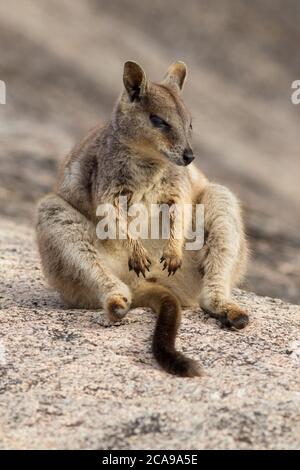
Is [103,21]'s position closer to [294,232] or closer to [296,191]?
[296,191]

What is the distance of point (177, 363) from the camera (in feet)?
18.5

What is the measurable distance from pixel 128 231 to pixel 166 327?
1063 millimetres

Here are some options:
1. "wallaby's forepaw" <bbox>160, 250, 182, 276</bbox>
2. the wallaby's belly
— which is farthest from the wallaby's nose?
the wallaby's belly

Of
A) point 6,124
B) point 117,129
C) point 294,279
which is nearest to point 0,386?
point 117,129

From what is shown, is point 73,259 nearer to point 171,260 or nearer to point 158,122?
point 171,260

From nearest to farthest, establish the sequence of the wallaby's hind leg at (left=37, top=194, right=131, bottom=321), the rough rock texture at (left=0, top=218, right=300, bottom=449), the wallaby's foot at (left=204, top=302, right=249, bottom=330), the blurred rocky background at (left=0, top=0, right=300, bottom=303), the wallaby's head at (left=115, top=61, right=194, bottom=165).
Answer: the rough rock texture at (left=0, top=218, right=300, bottom=449), the wallaby's foot at (left=204, top=302, right=249, bottom=330), the wallaby's head at (left=115, top=61, right=194, bottom=165), the wallaby's hind leg at (left=37, top=194, right=131, bottom=321), the blurred rocky background at (left=0, top=0, right=300, bottom=303)

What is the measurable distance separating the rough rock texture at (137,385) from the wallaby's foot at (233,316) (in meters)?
0.07

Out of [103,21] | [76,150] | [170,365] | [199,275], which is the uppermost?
[103,21]

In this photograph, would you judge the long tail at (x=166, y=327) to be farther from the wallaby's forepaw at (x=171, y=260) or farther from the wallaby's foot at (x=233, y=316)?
the wallaby's foot at (x=233, y=316)

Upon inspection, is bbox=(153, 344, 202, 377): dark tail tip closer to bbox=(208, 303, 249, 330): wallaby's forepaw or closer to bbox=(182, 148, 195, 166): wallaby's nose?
bbox=(208, 303, 249, 330): wallaby's forepaw

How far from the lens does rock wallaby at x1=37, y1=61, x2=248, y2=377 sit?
6.80 metres

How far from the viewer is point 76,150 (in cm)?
773

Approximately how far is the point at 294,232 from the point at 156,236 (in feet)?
32.8

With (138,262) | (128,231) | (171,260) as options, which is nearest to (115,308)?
(138,262)
